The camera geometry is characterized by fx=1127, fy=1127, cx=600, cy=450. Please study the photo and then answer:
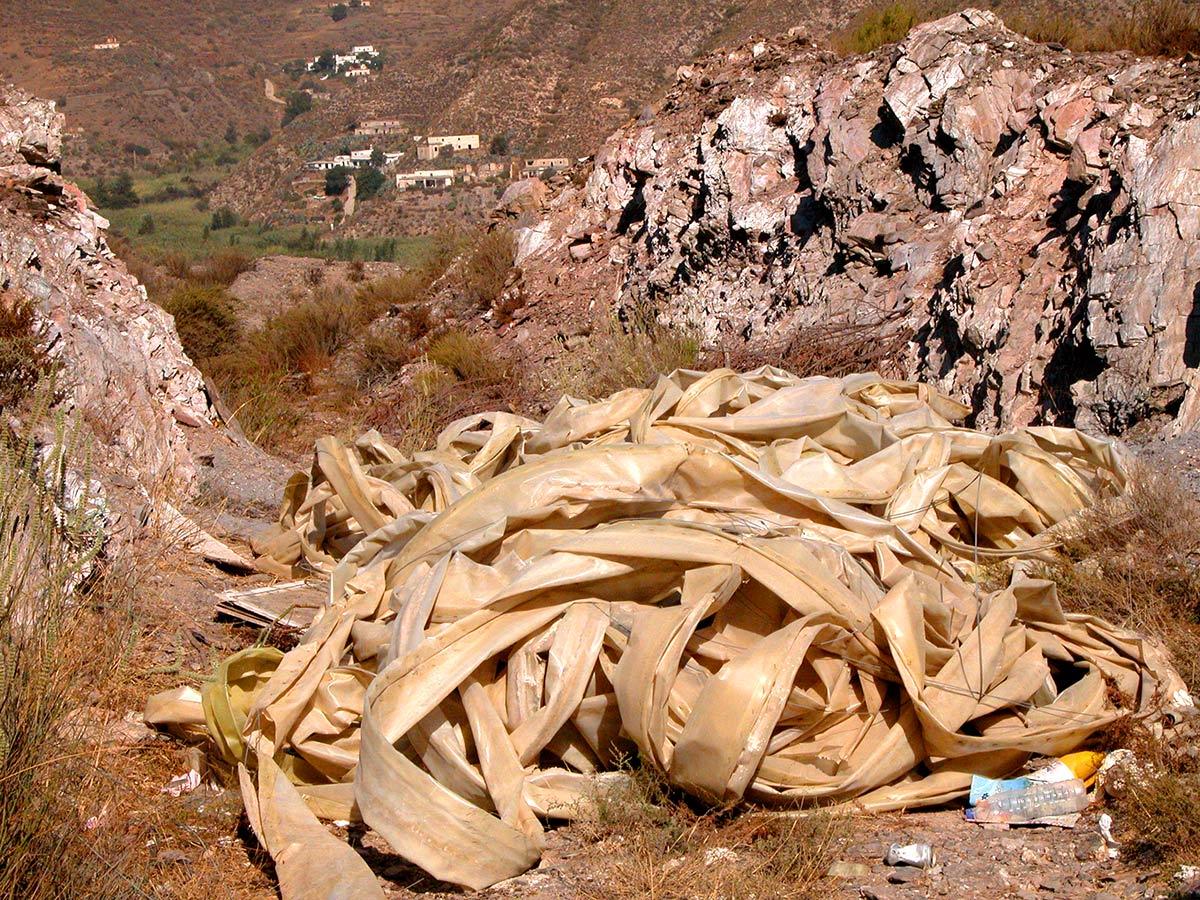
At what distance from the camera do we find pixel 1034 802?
264cm

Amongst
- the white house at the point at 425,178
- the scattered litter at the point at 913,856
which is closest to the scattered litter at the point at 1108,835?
the scattered litter at the point at 913,856

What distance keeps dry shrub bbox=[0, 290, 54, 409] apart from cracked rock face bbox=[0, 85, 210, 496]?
8 cm

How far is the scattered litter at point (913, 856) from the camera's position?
95.7 inches

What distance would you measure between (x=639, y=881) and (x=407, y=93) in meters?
48.9

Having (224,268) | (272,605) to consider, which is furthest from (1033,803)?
(224,268)

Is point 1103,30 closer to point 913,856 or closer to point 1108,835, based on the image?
point 1108,835

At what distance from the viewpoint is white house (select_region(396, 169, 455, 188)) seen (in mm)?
38844

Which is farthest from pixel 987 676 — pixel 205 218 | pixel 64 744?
pixel 205 218

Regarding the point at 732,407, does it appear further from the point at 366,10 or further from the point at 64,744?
the point at 366,10

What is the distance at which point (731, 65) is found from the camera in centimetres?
984

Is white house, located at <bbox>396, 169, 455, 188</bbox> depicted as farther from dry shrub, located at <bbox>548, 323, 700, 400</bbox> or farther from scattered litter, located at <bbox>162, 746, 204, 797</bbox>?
scattered litter, located at <bbox>162, 746, 204, 797</bbox>

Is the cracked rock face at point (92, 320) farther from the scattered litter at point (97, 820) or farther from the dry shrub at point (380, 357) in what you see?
the dry shrub at point (380, 357)

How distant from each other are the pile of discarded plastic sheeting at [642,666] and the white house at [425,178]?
36694mm

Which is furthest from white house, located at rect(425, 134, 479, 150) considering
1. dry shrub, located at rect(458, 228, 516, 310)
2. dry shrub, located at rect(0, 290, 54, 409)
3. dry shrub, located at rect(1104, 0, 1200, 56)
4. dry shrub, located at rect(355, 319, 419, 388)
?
dry shrub, located at rect(0, 290, 54, 409)
